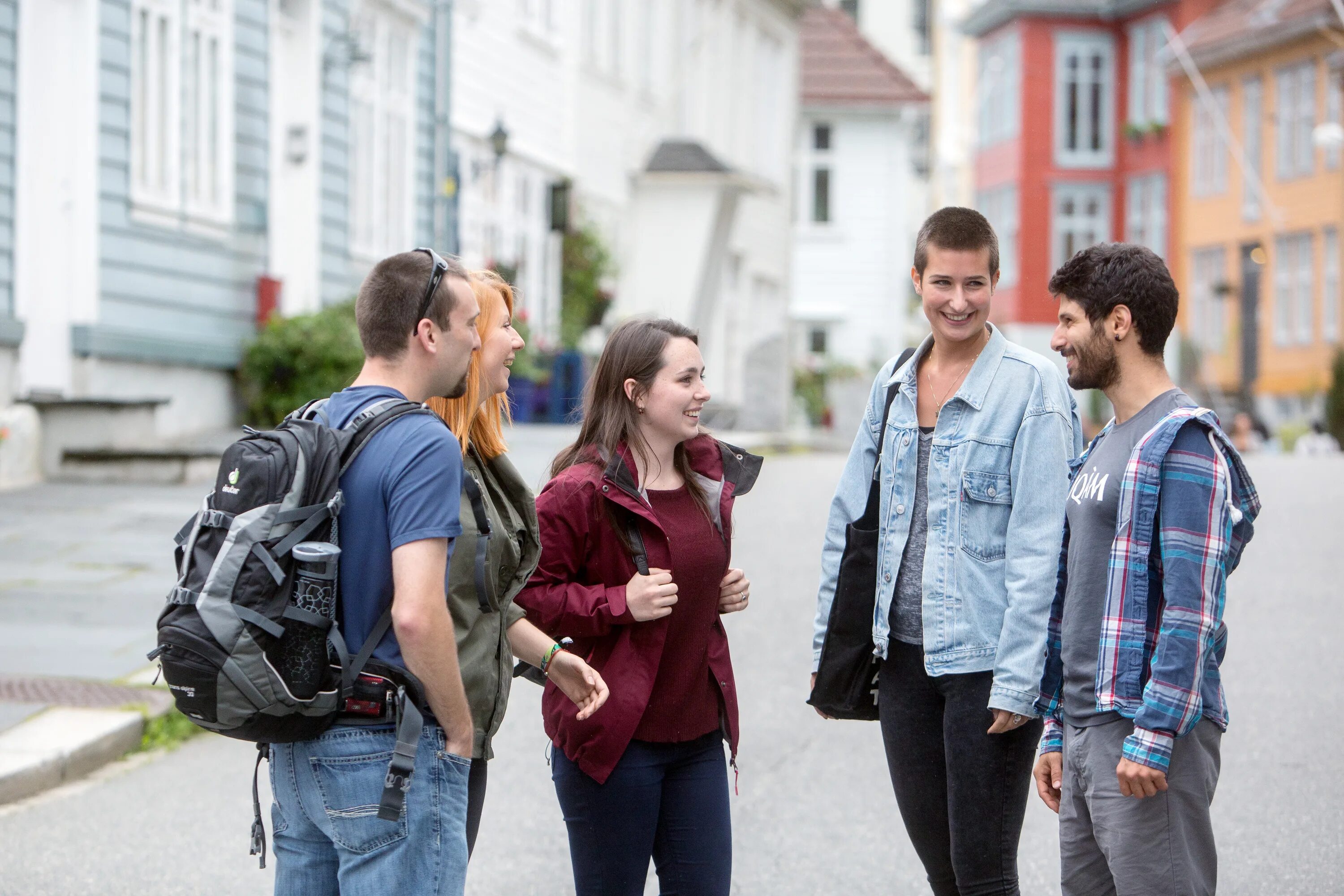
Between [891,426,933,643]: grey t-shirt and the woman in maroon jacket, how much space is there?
0.36m

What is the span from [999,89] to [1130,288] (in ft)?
162

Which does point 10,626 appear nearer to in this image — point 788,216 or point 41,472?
point 41,472

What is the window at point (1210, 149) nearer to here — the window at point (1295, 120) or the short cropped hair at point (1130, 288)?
the window at point (1295, 120)

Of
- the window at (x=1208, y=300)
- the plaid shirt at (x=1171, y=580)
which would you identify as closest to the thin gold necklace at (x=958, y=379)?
the plaid shirt at (x=1171, y=580)

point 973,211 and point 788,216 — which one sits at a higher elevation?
point 788,216

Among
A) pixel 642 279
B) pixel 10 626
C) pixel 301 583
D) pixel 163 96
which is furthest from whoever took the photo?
pixel 642 279

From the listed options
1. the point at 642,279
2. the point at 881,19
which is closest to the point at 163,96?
the point at 642,279

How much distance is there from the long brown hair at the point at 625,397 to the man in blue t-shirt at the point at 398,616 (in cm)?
82

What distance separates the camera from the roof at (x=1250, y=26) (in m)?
37.9

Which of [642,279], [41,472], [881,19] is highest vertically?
[881,19]

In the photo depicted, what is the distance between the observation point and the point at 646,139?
2655 centimetres

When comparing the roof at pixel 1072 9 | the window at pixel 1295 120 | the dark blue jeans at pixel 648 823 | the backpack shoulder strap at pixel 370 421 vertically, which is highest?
the roof at pixel 1072 9

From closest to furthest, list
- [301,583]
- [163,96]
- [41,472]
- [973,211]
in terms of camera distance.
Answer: [301,583], [973,211], [41,472], [163,96]

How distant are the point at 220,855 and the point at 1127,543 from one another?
12.2 feet
